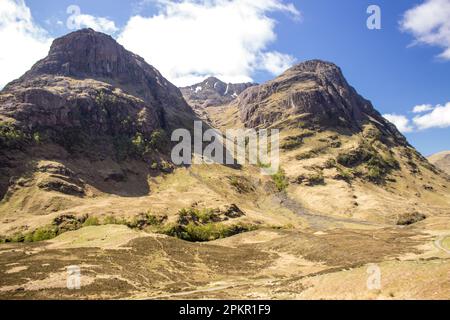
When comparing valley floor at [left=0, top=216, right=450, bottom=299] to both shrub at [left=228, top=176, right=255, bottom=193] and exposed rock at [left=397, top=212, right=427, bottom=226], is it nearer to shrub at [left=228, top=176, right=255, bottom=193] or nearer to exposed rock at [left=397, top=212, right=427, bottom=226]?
exposed rock at [left=397, top=212, right=427, bottom=226]

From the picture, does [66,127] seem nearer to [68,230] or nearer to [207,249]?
[68,230]

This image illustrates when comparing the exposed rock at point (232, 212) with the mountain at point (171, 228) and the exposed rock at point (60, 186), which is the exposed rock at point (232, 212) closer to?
the mountain at point (171, 228)

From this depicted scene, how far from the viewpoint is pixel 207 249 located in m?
90.2

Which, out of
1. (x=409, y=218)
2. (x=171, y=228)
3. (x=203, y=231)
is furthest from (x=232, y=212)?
(x=409, y=218)

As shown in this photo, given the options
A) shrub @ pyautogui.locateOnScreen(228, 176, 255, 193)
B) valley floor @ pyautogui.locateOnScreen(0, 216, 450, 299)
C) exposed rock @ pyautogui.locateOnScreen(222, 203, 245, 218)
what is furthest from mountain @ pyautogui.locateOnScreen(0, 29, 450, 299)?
shrub @ pyautogui.locateOnScreen(228, 176, 255, 193)

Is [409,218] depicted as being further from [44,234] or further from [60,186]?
[60,186]

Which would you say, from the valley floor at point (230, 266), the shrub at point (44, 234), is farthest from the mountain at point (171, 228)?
the shrub at point (44, 234)

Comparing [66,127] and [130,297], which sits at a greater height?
[66,127]

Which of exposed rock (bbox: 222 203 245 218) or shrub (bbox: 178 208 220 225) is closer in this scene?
shrub (bbox: 178 208 220 225)

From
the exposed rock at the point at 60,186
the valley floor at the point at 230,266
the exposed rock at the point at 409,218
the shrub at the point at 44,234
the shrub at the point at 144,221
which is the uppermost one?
the exposed rock at the point at 60,186

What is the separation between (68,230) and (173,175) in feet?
290

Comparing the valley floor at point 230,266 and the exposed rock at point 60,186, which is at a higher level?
the exposed rock at point 60,186

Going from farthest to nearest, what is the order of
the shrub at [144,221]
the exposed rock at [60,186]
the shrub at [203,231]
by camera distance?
the exposed rock at [60,186], the shrub at [203,231], the shrub at [144,221]
